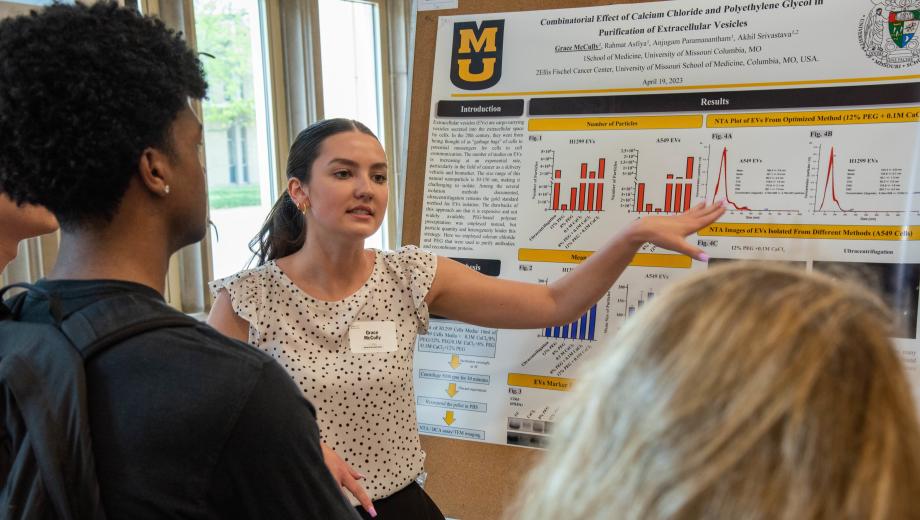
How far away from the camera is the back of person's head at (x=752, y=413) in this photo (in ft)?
1.53

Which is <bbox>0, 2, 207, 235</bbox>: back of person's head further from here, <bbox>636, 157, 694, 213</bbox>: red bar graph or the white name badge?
<bbox>636, 157, 694, 213</bbox>: red bar graph

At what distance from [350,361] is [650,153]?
3.09 feet

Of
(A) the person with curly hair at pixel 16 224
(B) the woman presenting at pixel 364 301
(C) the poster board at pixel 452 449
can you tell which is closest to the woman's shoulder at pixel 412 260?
(B) the woman presenting at pixel 364 301

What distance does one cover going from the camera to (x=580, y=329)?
206cm

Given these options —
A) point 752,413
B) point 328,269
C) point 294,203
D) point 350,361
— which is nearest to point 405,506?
point 350,361

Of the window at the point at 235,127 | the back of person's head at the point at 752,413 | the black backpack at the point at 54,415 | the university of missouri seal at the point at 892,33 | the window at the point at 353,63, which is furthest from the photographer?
the window at the point at 353,63

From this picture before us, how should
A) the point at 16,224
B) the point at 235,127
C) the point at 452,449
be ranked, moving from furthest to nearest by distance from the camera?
the point at 235,127 < the point at 452,449 < the point at 16,224

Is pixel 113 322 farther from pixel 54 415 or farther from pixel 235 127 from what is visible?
pixel 235 127

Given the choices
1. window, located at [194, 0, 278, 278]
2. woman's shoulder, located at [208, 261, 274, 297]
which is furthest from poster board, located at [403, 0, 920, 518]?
window, located at [194, 0, 278, 278]

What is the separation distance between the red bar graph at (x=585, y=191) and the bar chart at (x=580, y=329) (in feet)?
0.91

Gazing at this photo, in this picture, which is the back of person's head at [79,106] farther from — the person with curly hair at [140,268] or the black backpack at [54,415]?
the black backpack at [54,415]

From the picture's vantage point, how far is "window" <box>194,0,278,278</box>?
4246mm

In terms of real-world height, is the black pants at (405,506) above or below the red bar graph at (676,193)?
below

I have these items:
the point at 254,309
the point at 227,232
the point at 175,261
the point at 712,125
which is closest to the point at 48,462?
the point at 254,309
